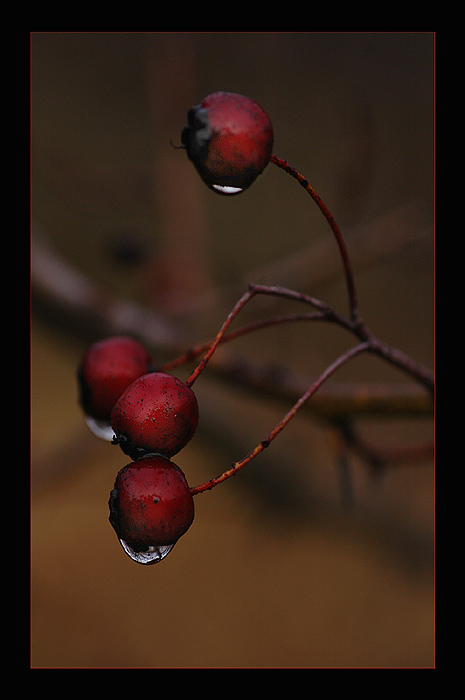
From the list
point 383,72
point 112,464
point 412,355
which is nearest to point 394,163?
point 383,72

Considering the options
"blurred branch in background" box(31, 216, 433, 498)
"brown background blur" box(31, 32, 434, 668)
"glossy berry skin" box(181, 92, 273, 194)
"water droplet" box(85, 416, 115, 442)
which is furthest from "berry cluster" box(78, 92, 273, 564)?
"brown background blur" box(31, 32, 434, 668)

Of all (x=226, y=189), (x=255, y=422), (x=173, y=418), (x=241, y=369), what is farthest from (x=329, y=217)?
(x=255, y=422)

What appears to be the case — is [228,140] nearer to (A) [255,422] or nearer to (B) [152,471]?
(B) [152,471]

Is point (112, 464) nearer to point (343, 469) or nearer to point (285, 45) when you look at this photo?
point (343, 469)

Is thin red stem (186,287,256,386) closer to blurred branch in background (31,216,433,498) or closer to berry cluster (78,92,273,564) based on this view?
berry cluster (78,92,273,564)

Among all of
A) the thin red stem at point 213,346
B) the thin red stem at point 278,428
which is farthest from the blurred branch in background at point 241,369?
the thin red stem at point 213,346

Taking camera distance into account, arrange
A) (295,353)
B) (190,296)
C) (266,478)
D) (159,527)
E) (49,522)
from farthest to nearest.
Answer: (295,353)
(49,522)
(190,296)
(266,478)
(159,527)
